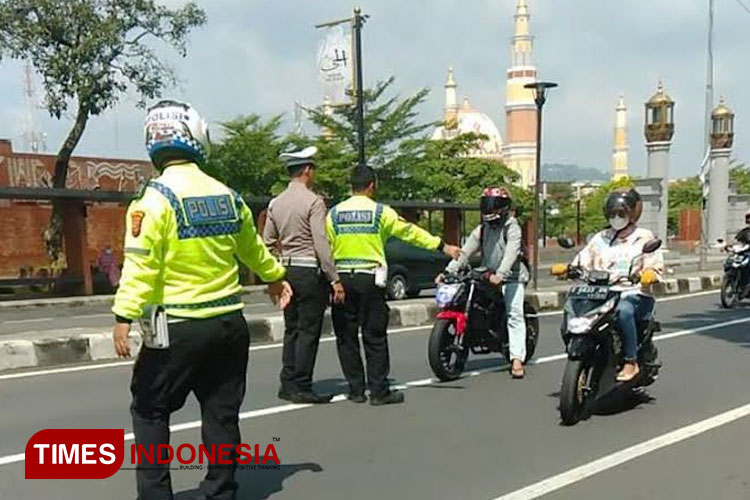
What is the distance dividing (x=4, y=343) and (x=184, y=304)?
17.7 ft

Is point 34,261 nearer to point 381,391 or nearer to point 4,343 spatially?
point 4,343

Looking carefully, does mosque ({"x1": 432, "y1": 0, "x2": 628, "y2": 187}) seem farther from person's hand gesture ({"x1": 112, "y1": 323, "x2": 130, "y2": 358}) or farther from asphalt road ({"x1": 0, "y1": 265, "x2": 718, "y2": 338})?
person's hand gesture ({"x1": 112, "y1": 323, "x2": 130, "y2": 358})

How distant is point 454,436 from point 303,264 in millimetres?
1776

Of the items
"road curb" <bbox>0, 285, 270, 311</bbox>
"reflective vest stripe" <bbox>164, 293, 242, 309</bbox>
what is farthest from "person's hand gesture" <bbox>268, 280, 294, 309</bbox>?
"road curb" <bbox>0, 285, 270, 311</bbox>

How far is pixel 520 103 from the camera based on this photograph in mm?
87375

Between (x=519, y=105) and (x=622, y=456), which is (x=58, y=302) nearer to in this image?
(x=622, y=456)

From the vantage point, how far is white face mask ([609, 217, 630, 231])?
6.04 meters

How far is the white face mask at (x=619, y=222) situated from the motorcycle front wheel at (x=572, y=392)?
1113 mm

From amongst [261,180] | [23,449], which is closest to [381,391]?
[23,449]

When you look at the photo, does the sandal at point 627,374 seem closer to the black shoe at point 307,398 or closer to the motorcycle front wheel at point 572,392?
the motorcycle front wheel at point 572,392

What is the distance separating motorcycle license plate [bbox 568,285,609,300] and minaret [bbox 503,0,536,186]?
80.2 metres

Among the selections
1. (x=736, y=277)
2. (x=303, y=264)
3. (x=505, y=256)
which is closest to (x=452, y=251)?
(x=505, y=256)

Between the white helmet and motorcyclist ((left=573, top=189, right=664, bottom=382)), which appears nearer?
the white helmet

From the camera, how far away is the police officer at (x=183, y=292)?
3570mm
